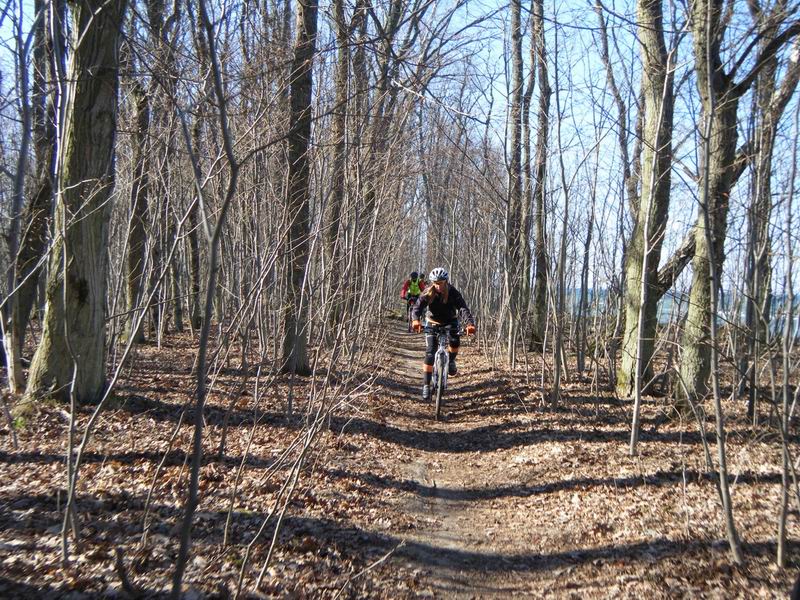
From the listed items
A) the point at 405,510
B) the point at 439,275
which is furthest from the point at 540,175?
the point at 405,510

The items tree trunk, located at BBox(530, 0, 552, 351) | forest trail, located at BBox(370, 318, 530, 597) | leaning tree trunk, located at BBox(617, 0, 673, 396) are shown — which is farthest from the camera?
tree trunk, located at BBox(530, 0, 552, 351)

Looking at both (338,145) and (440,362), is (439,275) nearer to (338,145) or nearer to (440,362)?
(440,362)

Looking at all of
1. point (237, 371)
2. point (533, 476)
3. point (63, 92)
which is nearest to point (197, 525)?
point (63, 92)

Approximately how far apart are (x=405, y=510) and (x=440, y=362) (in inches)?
→ 141

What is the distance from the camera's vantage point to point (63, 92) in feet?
10.4

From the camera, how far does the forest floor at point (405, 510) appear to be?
3.34 meters

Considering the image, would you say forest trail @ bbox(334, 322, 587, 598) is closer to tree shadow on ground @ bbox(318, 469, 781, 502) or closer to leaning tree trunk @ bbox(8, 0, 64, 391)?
tree shadow on ground @ bbox(318, 469, 781, 502)

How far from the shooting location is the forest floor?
11.0 feet

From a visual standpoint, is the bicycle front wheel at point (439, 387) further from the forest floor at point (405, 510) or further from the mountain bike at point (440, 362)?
the forest floor at point (405, 510)

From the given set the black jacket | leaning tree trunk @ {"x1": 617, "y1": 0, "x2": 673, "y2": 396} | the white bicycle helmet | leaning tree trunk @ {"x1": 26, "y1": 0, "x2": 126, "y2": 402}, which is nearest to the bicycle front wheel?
the black jacket

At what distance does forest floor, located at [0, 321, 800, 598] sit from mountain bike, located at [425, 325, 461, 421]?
79cm

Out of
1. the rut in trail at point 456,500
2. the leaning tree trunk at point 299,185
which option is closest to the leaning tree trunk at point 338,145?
the leaning tree trunk at point 299,185

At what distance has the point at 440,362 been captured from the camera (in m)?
8.25

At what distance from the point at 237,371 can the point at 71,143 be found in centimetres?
475
